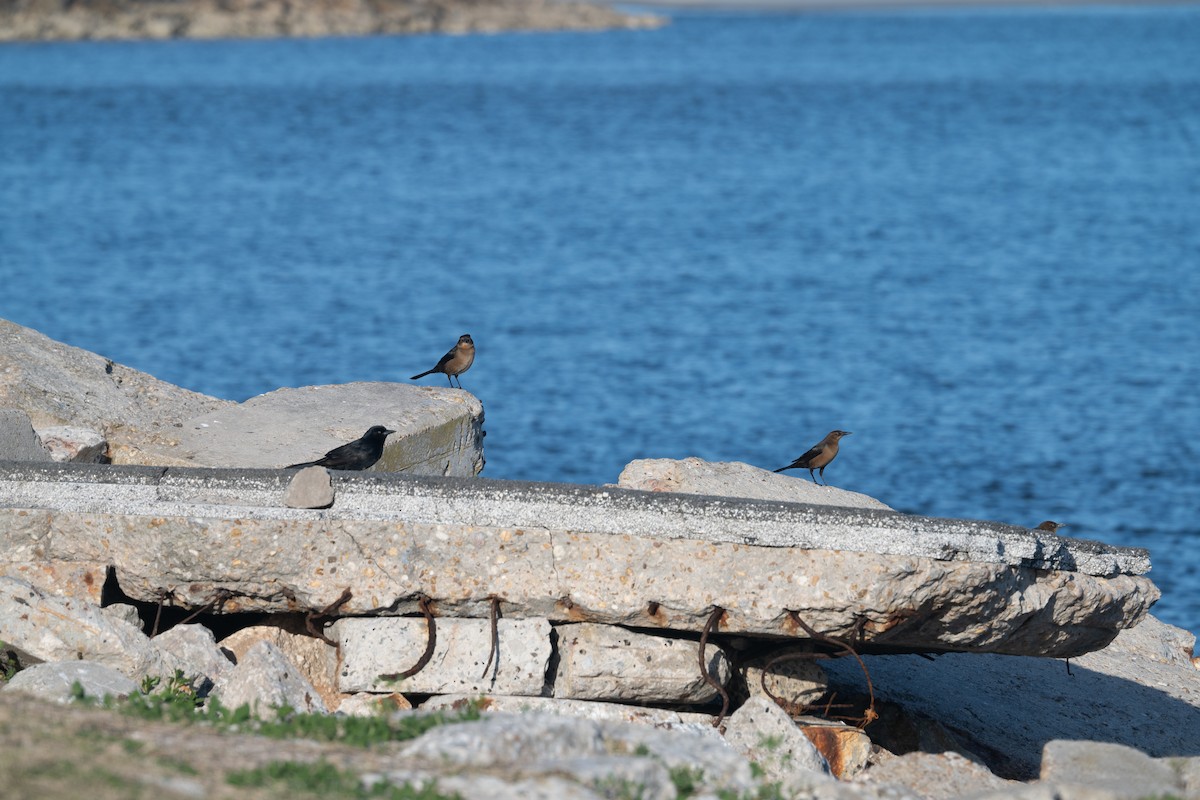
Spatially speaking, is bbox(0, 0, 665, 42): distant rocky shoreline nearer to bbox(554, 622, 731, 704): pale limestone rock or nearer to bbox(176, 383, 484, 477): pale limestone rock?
bbox(176, 383, 484, 477): pale limestone rock

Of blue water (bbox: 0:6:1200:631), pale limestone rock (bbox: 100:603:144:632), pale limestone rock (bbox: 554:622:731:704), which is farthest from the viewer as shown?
blue water (bbox: 0:6:1200:631)


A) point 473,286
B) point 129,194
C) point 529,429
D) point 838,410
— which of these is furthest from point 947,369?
point 129,194

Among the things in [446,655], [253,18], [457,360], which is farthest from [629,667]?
[253,18]

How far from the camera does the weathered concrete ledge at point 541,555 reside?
6.57 m

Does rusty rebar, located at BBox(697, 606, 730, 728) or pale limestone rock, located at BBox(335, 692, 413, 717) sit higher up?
rusty rebar, located at BBox(697, 606, 730, 728)

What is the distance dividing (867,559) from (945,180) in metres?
36.6

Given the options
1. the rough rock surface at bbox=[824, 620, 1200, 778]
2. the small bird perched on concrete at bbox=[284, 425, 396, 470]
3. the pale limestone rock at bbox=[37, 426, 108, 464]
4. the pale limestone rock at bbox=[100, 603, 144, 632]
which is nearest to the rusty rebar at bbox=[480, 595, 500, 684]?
the small bird perched on concrete at bbox=[284, 425, 396, 470]

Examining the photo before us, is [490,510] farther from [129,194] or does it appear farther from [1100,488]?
[129,194]

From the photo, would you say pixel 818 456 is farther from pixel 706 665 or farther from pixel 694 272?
pixel 694 272

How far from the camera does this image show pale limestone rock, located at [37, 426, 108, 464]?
7.85m

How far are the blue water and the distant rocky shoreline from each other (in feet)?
123

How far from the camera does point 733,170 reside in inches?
1724

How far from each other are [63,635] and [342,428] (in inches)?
99.2

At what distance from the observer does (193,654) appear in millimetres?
6520
